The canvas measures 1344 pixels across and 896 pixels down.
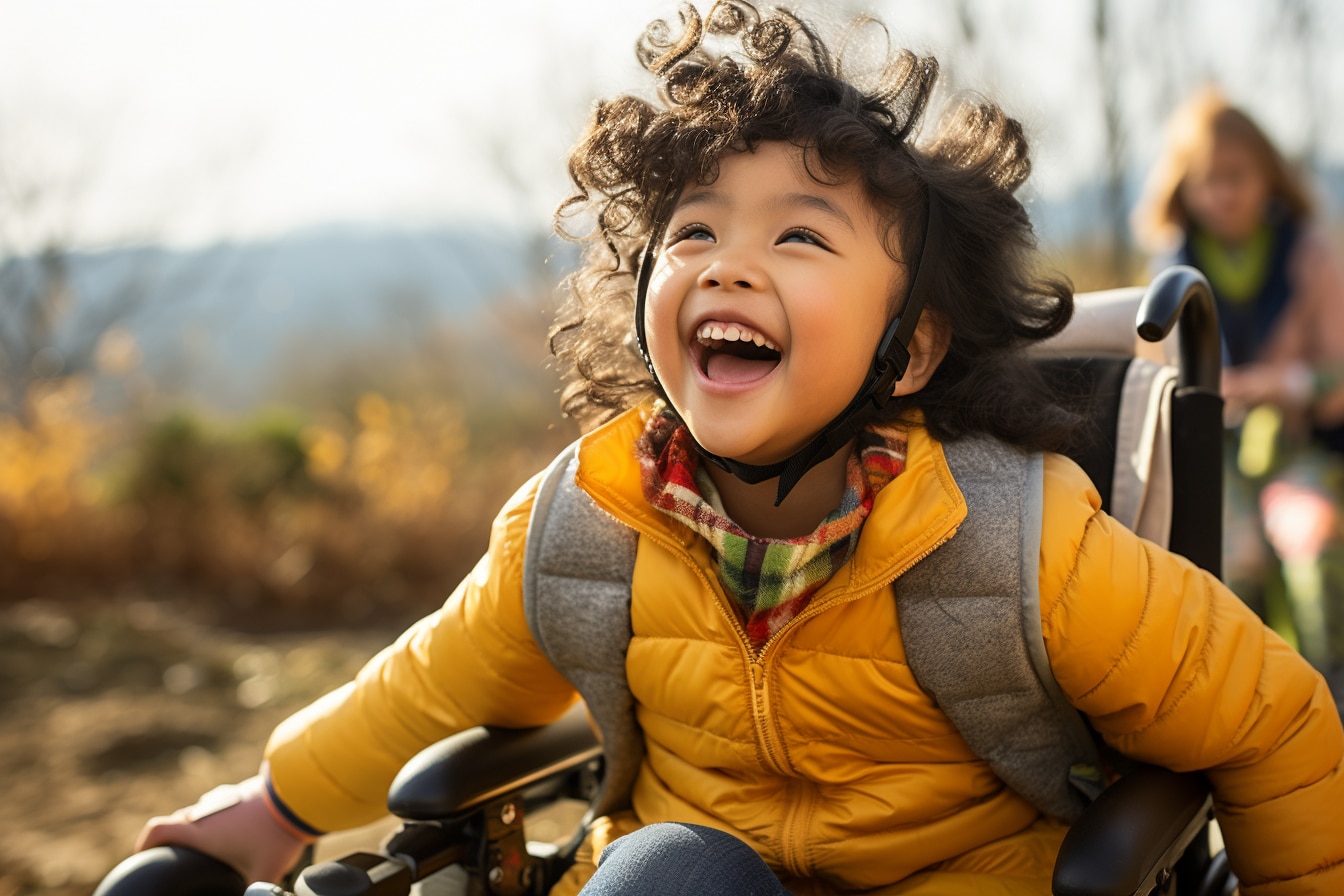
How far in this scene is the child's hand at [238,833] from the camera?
162cm

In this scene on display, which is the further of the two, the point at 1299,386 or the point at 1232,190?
the point at 1232,190

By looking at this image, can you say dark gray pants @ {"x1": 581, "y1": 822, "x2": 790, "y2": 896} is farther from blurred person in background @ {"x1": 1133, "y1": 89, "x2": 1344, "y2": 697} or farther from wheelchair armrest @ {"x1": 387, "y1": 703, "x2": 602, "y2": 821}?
blurred person in background @ {"x1": 1133, "y1": 89, "x2": 1344, "y2": 697}

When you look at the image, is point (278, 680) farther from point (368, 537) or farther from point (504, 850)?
point (504, 850)

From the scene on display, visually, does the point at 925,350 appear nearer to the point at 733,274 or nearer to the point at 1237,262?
Answer: the point at 733,274

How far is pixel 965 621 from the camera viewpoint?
4.43 feet

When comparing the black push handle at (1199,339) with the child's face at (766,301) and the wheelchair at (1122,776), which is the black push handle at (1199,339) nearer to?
the wheelchair at (1122,776)

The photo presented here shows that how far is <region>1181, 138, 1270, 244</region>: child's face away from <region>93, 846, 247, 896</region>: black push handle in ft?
10.1

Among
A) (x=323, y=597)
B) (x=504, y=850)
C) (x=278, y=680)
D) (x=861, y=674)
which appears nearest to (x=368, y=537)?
(x=323, y=597)

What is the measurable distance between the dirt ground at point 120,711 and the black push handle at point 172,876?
1028mm

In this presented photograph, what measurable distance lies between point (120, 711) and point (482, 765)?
2417 millimetres

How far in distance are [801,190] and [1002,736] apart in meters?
0.70

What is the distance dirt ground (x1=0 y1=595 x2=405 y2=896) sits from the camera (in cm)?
269

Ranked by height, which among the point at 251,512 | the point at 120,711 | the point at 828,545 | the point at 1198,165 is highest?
the point at 1198,165

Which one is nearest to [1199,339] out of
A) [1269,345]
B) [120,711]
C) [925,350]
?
[925,350]
